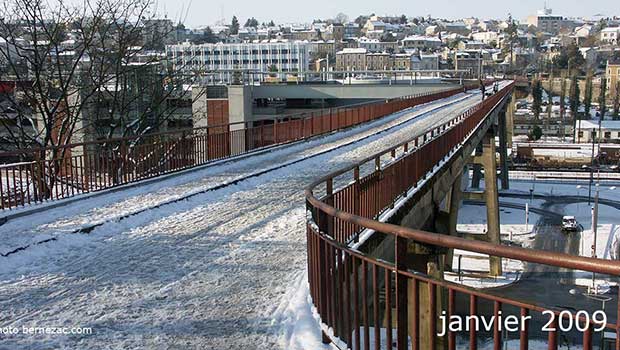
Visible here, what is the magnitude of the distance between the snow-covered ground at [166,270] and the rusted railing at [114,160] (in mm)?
1010

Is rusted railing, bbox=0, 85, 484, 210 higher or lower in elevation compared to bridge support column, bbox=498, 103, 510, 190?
higher

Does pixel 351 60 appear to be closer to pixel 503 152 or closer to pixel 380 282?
pixel 503 152

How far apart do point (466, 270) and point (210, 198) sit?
25.8 metres

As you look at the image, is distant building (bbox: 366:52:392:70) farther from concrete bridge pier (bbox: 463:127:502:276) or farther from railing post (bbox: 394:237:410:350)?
railing post (bbox: 394:237:410:350)

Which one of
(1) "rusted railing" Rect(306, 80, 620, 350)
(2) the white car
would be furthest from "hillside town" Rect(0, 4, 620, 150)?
(2) the white car

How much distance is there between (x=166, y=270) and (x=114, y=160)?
768 cm

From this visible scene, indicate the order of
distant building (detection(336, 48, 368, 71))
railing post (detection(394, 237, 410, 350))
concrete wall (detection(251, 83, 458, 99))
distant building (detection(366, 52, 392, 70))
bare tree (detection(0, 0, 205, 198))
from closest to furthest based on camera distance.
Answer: railing post (detection(394, 237, 410, 350)), bare tree (detection(0, 0, 205, 198)), concrete wall (detection(251, 83, 458, 99)), distant building (detection(366, 52, 392, 70)), distant building (detection(336, 48, 368, 71))

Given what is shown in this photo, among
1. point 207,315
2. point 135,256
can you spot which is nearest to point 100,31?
point 135,256

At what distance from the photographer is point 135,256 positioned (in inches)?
353

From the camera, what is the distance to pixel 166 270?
27.0ft

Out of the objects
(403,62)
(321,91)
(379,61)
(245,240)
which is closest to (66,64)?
(245,240)

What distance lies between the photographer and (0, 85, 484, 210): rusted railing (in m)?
13.0

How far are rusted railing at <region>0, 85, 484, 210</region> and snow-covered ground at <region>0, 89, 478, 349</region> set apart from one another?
101 cm

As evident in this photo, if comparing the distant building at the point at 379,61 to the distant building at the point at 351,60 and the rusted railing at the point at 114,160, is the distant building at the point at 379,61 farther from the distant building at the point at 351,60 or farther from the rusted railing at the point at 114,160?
the rusted railing at the point at 114,160
